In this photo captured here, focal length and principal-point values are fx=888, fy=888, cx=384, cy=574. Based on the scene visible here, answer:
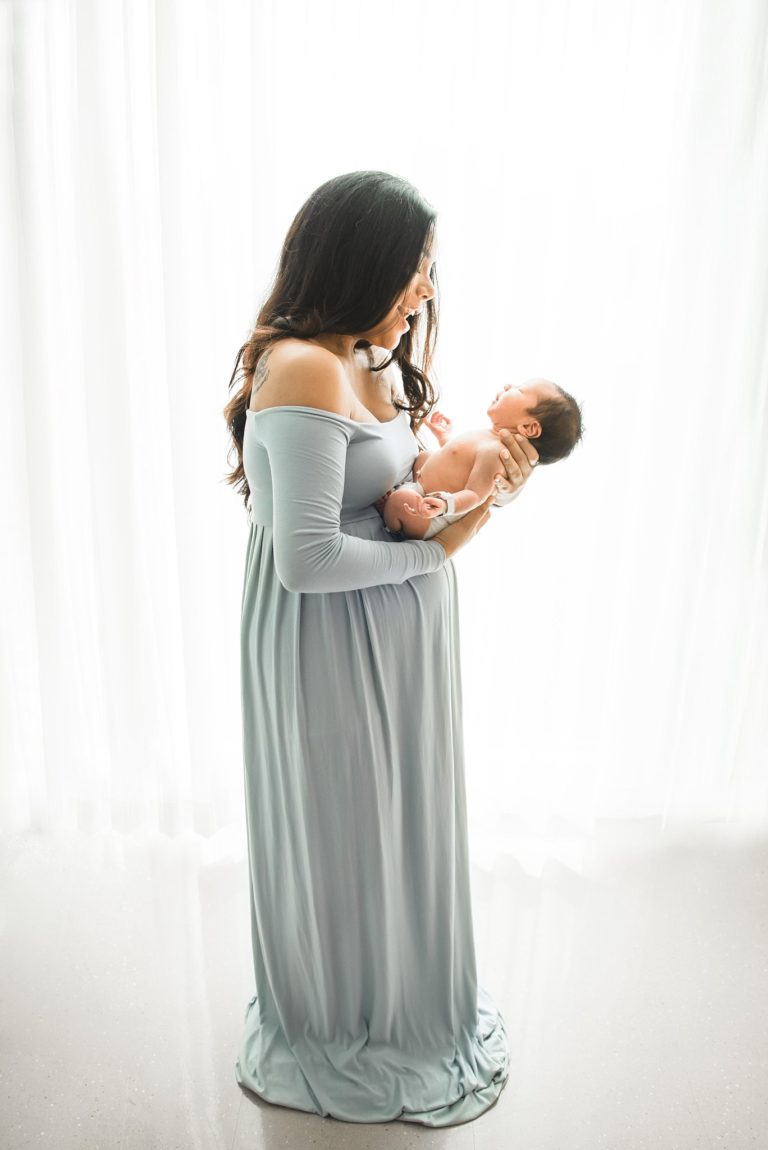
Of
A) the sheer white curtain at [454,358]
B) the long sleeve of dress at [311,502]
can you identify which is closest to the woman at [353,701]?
the long sleeve of dress at [311,502]

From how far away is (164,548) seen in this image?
7.19 feet

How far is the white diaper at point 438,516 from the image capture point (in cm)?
140

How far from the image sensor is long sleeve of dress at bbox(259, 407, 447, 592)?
1195 millimetres

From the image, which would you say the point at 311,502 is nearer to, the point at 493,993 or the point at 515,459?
the point at 515,459

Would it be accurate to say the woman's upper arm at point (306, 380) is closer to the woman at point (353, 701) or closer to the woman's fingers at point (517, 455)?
the woman at point (353, 701)

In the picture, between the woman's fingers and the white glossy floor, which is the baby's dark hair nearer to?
the woman's fingers

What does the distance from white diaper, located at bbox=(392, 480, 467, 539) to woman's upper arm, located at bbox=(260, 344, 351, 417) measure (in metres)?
0.23

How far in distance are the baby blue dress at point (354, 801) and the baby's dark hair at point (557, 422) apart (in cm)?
21

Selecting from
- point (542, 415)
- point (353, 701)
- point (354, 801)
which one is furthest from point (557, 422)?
point (354, 801)

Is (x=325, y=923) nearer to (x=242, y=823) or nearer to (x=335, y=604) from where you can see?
(x=335, y=604)

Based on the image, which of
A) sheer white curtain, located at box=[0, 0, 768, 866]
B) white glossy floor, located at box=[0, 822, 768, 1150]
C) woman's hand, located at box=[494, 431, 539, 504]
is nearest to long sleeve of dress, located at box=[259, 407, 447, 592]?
woman's hand, located at box=[494, 431, 539, 504]

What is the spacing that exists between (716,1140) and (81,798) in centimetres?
168

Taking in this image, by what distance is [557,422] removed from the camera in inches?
57.8

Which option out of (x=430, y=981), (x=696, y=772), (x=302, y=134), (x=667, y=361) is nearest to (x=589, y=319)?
(x=667, y=361)
